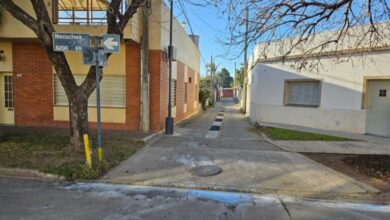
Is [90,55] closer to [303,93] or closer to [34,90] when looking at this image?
[34,90]

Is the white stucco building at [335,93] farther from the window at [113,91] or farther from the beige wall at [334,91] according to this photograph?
the window at [113,91]

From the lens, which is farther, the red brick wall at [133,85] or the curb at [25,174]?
the red brick wall at [133,85]

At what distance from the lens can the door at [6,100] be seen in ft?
39.5

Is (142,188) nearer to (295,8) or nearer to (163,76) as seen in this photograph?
(295,8)

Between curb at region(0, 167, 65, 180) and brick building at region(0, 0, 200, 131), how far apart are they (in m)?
5.20

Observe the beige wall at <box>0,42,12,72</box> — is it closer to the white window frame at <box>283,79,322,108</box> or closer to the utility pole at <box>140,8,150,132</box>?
the utility pole at <box>140,8,150,132</box>

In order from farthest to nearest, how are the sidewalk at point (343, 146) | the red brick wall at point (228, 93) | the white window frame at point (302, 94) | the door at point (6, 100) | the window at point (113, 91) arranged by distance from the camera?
the red brick wall at point (228, 93) < the white window frame at point (302, 94) < the door at point (6, 100) < the window at point (113, 91) < the sidewalk at point (343, 146)

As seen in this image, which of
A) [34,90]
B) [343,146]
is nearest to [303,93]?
[343,146]

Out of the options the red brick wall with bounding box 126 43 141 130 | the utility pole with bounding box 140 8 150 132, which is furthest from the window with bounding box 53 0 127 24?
the red brick wall with bounding box 126 43 141 130

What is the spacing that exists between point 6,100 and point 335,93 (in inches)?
560

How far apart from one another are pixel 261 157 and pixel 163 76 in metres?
5.58

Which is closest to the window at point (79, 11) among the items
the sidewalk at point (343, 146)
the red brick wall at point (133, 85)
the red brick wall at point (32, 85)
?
the red brick wall at point (133, 85)

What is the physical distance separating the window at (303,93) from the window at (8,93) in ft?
41.1

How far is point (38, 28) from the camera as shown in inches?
272
